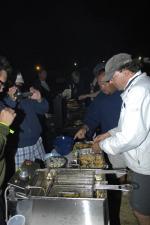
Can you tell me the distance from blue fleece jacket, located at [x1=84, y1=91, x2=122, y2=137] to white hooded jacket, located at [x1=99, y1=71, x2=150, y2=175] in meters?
1.19

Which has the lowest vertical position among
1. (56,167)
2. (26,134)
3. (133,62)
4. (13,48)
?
(56,167)

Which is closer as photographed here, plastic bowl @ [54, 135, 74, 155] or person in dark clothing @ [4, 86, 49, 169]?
plastic bowl @ [54, 135, 74, 155]

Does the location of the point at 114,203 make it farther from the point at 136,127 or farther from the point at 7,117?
the point at 7,117

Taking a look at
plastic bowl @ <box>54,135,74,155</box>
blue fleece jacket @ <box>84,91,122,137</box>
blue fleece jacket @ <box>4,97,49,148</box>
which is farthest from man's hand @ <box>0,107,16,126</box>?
blue fleece jacket @ <box>84,91,122,137</box>

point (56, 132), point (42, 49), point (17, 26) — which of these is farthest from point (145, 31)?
point (56, 132)

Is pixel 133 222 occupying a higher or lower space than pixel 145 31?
lower

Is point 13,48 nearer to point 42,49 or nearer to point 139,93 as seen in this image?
point 42,49

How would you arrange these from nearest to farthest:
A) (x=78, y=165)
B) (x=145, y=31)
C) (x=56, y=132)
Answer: (x=78, y=165)
(x=56, y=132)
(x=145, y=31)

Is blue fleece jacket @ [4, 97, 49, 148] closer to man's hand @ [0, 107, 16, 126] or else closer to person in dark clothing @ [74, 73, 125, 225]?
person in dark clothing @ [74, 73, 125, 225]

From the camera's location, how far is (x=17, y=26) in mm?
21344

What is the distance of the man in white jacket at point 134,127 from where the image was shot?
2.51 meters

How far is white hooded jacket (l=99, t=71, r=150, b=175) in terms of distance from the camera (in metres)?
2.51

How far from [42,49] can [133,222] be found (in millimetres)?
25848

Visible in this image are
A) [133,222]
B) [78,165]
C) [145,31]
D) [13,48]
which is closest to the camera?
[78,165]
